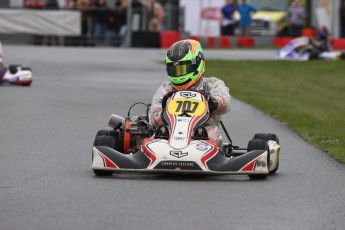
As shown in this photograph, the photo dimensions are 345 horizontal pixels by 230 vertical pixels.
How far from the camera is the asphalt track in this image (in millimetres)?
7387

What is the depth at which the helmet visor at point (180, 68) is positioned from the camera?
10.1 metres

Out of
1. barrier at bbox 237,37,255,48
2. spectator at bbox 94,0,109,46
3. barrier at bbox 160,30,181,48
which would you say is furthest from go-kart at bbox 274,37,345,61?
barrier at bbox 237,37,255,48

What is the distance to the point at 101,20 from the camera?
111 ft

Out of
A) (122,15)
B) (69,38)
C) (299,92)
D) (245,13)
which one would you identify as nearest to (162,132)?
(299,92)

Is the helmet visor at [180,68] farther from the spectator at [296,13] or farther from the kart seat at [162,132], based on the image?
the spectator at [296,13]

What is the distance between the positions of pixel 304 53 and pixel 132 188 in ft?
78.7

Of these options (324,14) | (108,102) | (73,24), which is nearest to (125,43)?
(73,24)

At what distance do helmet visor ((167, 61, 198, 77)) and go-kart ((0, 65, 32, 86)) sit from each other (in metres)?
10.7

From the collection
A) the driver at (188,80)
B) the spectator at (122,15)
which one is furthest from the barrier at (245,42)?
the driver at (188,80)

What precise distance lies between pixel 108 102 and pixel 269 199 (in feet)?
31.7

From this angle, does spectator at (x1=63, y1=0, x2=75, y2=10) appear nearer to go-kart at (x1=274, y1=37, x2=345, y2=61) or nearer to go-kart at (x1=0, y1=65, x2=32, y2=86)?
go-kart at (x1=274, y1=37, x2=345, y2=61)

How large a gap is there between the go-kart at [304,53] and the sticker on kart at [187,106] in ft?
73.9

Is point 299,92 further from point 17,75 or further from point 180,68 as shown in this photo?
point 180,68

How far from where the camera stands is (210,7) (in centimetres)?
3562
